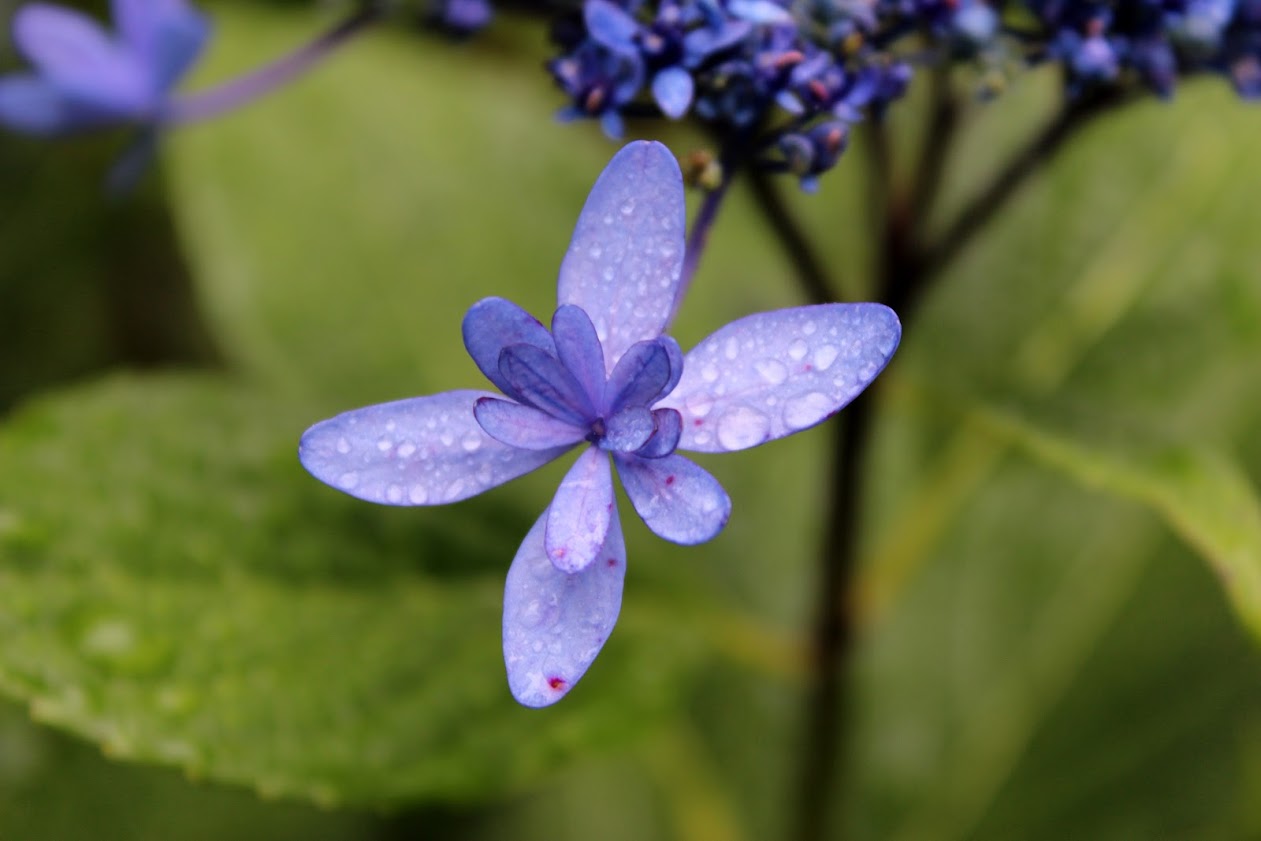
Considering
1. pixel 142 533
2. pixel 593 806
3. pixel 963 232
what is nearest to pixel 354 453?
pixel 142 533

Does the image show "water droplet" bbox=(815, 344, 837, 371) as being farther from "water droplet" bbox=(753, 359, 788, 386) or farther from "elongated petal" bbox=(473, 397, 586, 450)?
"elongated petal" bbox=(473, 397, 586, 450)

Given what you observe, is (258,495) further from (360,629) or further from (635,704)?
(635,704)

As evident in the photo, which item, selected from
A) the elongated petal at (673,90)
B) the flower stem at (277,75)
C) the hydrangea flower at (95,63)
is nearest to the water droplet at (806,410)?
the elongated petal at (673,90)

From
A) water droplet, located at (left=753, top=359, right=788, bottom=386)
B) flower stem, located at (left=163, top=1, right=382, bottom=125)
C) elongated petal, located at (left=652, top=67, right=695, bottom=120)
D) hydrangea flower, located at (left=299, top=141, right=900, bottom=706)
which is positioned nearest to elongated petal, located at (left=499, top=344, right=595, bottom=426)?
hydrangea flower, located at (left=299, top=141, right=900, bottom=706)

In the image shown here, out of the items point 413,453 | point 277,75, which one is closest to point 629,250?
point 413,453

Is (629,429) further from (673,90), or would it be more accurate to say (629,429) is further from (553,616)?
(673,90)

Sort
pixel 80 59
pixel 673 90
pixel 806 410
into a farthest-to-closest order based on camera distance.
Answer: pixel 80 59, pixel 673 90, pixel 806 410
